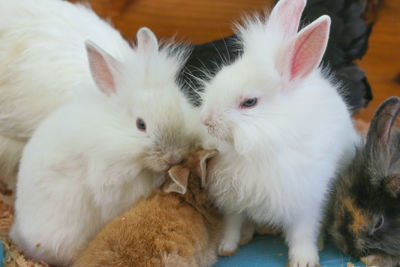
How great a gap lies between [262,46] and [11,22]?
121 centimetres

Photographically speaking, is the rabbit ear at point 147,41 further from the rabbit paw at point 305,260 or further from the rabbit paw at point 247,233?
the rabbit paw at point 305,260

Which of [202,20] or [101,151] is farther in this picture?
[202,20]

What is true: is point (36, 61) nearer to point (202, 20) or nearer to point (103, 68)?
point (103, 68)

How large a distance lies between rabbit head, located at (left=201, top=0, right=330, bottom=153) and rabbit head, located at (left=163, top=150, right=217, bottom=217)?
0.17 m

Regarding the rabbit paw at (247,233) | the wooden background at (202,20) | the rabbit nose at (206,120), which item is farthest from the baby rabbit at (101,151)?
the wooden background at (202,20)

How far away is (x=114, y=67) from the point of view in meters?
1.49

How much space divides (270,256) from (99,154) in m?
0.70

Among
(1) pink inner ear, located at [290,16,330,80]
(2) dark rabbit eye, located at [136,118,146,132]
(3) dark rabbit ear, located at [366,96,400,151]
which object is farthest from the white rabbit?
(2) dark rabbit eye, located at [136,118,146,132]

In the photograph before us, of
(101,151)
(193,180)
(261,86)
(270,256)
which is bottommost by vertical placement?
(270,256)

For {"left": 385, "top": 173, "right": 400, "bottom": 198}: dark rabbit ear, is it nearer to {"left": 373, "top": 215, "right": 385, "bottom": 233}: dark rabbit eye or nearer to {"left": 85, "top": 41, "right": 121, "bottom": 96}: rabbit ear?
{"left": 373, "top": 215, "right": 385, "bottom": 233}: dark rabbit eye

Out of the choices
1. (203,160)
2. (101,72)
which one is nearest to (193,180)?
(203,160)

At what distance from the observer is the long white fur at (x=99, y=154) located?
1.40 m

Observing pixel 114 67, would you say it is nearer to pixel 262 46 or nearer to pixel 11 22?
pixel 262 46

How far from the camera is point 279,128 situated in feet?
4.09
